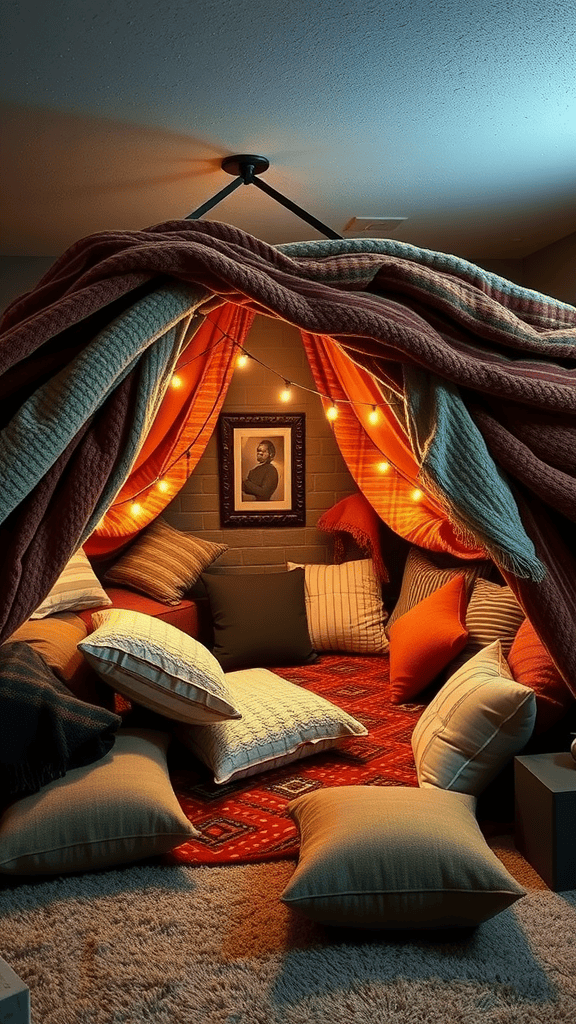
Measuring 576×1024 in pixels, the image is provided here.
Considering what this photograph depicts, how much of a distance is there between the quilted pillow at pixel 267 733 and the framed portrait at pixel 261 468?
1742mm

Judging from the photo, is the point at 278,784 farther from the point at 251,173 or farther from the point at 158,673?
the point at 251,173

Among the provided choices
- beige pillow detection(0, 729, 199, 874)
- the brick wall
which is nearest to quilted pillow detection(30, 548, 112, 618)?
the brick wall

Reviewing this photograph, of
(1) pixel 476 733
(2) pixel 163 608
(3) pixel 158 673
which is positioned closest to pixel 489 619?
(1) pixel 476 733

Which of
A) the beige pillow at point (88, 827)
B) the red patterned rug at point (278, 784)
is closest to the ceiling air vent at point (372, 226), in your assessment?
the red patterned rug at point (278, 784)

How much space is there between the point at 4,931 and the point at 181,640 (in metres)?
1.11

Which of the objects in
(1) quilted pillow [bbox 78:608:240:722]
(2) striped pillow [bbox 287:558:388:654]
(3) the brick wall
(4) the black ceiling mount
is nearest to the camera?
(1) quilted pillow [bbox 78:608:240:722]

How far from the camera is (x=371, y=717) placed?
11.0 ft

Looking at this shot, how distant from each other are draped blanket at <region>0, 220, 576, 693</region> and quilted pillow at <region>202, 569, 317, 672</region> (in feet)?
6.91

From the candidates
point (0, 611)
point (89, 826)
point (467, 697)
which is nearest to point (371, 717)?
point (467, 697)

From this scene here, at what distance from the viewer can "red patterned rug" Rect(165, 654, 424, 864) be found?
2385mm

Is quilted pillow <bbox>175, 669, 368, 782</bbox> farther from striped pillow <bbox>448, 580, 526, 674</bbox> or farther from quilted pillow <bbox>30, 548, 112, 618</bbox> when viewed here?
quilted pillow <bbox>30, 548, 112, 618</bbox>

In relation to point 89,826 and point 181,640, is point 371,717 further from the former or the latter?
point 89,826

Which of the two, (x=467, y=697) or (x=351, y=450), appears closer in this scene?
(x=467, y=697)

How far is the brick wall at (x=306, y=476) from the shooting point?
471 centimetres
